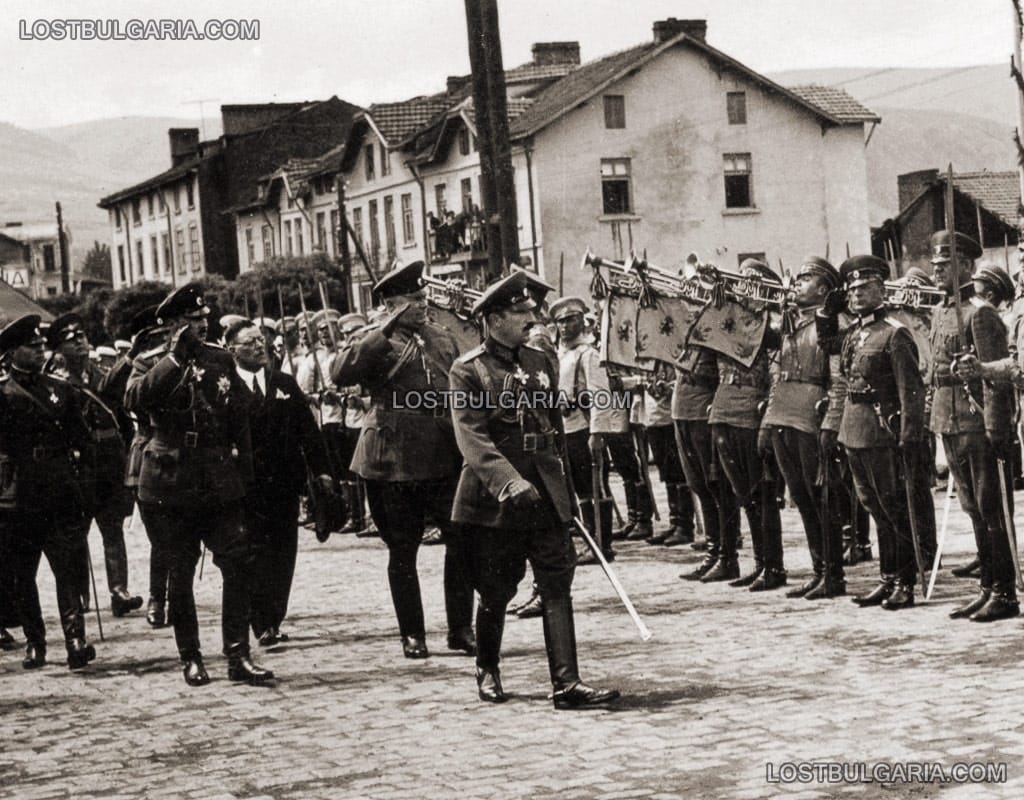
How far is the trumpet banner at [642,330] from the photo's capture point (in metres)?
13.3

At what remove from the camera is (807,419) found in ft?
37.8

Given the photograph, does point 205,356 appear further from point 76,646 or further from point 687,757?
point 687,757

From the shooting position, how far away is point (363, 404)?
57.6 feet

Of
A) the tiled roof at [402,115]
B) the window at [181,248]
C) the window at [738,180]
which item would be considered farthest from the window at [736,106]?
the window at [181,248]

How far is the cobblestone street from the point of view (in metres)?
7.07

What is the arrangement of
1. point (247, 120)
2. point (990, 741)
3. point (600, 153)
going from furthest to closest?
1. point (247, 120)
2. point (600, 153)
3. point (990, 741)

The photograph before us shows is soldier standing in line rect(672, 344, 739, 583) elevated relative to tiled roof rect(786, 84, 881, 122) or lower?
lower

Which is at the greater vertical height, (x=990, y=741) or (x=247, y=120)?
(x=247, y=120)

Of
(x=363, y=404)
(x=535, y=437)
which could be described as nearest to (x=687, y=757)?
(x=535, y=437)

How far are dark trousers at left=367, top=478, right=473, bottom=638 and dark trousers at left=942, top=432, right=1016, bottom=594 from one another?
2.95 m

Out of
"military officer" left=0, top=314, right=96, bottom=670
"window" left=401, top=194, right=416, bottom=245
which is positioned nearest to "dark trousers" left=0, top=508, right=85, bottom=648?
"military officer" left=0, top=314, right=96, bottom=670

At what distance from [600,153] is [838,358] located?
4318cm

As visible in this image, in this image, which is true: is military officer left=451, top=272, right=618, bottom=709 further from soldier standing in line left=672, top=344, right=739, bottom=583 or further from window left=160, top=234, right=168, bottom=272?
window left=160, top=234, right=168, bottom=272

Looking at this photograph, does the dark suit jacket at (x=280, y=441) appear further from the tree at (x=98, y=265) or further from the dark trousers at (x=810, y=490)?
the tree at (x=98, y=265)
